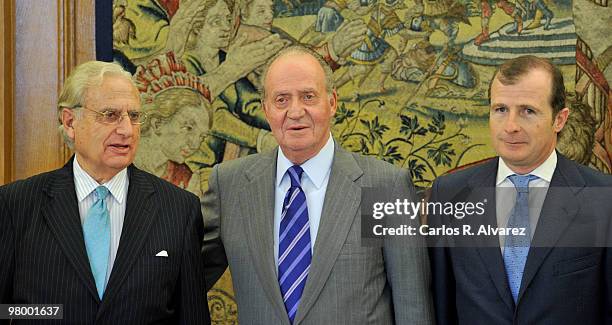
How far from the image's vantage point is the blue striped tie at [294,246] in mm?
2703

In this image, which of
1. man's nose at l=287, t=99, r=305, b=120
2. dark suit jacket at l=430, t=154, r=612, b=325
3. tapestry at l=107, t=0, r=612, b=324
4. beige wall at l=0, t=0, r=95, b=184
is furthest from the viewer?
beige wall at l=0, t=0, r=95, b=184

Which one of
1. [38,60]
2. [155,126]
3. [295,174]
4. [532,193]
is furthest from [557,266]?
[38,60]

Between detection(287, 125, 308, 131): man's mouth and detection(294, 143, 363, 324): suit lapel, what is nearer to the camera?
detection(294, 143, 363, 324): suit lapel

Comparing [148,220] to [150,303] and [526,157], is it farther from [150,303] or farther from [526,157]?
[526,157]

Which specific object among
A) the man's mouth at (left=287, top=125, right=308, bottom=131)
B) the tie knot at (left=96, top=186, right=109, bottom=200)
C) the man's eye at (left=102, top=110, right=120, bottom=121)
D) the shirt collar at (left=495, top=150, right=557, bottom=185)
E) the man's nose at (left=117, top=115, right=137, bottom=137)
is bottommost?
the shirt collar at (left=495, top=150, right=557, bottom=185)

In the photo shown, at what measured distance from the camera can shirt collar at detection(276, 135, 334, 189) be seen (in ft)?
9.32

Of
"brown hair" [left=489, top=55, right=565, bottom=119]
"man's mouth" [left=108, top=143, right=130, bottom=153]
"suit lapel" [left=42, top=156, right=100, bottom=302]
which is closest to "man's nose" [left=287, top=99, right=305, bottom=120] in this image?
"man's mouth" [left=108, top=143, right=130, bottom=153]

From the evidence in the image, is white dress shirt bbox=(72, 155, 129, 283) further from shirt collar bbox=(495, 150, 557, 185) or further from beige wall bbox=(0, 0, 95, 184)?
shirt collar bbox=(495, 150, 557, 185)

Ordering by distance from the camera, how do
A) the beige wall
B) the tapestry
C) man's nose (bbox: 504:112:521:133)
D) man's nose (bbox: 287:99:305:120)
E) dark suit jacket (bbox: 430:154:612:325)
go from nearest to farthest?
dark suit jacket (bbox: 430:154:612:325)
man's nose (bbox: 504:112:521:133)
man's nose (bbox: 287:99:305:120)
the tapestry
the beige wall

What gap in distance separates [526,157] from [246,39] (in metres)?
1.62

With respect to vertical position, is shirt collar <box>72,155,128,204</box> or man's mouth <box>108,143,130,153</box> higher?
man's mouth <box>108,143,130,153</box>

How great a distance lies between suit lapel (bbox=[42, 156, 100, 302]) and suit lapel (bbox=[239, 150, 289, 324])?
559 millimetres

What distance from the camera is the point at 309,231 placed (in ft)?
9.09

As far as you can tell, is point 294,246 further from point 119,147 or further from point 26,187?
point 26,187
